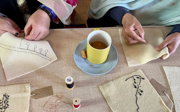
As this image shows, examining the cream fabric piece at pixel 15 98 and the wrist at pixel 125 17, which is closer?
the cream fabric piece at pixel 15 98

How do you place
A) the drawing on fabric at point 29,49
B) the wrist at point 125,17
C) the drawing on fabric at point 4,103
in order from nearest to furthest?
the drawing on fabric at point 4,103
the drawing on fabric at point 29,49
the wrist at point 125,17

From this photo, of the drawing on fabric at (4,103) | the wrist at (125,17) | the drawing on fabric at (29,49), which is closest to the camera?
the drawing on fabric at (4,103)

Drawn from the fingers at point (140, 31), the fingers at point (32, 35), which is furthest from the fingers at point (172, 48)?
the fingers at point (32, 35)

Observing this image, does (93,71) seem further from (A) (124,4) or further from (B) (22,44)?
(A) (124,4)

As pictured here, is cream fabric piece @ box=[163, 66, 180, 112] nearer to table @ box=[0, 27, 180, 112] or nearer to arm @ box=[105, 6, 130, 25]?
table @ box=[0, 27, 180, 112]

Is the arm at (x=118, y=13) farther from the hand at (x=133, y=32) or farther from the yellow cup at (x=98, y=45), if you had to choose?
the yellow cup at (x=98, y=45)

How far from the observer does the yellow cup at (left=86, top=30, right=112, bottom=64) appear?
25.3 inches

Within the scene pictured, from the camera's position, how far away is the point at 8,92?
62 cm

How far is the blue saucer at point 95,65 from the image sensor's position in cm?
68

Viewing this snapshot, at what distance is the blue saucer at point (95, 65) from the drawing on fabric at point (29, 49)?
94 millimetres

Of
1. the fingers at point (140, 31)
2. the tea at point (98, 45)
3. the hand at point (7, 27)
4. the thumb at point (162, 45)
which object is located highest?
the hand at point (7, 27)

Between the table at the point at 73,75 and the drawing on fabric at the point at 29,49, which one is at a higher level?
the drawing on fabric at the point at 29,49

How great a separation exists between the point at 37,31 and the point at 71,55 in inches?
5.5

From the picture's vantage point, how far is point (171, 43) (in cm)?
74
